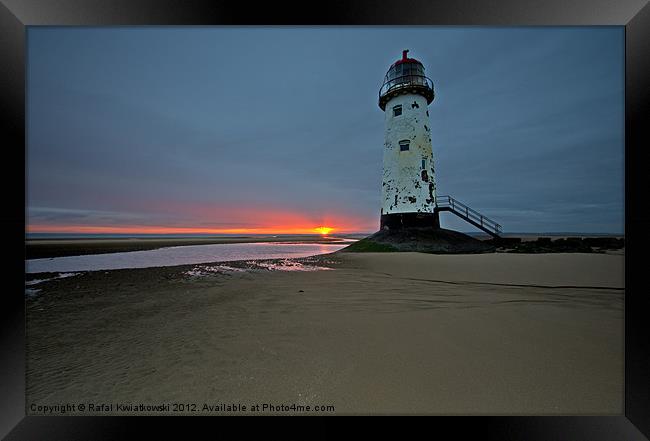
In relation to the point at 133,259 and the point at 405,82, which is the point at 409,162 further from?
the point at 133,259

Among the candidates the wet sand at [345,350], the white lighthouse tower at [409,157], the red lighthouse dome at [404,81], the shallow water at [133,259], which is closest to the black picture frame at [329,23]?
the wet sand at [345,350]

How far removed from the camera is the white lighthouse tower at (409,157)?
12430 mm

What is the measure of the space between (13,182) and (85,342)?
5.65ft

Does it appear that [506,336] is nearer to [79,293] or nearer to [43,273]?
[79,293]

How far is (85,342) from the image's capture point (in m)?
2.42

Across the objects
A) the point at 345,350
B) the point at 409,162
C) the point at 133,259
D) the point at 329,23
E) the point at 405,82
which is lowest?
the point at 133,259

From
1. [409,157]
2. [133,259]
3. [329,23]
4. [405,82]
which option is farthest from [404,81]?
[133,259]

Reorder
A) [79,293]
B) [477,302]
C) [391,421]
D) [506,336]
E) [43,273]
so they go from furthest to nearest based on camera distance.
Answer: [43,273]
[79,293]
[477,302]
[506,336]
[391,421]

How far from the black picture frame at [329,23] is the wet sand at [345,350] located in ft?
0.57

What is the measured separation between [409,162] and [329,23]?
38.2ft

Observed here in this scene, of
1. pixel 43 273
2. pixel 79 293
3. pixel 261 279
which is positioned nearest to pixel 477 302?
pixel 261 279

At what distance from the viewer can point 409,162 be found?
41.0 ft

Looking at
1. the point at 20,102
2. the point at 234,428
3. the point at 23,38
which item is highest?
the point at 23,38

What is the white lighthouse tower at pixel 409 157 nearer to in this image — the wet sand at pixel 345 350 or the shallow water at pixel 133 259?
the shallow water at pixel 133 259
